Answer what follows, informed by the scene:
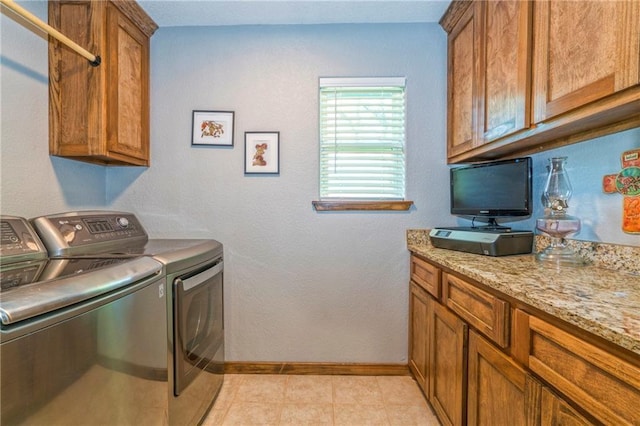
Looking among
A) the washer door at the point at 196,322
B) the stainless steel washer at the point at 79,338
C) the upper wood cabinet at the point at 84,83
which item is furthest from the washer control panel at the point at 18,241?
the washer door at the point at 196,322

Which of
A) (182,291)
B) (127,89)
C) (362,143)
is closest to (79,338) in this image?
(182,291)

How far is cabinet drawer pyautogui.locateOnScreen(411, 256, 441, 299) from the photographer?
1480 mm

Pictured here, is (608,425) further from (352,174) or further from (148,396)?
(352,174)

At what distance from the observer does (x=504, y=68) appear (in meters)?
1.31

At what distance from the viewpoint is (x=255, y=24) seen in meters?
1.95

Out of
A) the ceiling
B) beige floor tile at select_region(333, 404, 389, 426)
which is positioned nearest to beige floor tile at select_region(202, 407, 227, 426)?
beige floor tile at select_region(333, 404, 389, 426)

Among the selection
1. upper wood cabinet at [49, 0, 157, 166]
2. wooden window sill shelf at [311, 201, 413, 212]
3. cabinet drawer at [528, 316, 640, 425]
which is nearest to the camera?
cabinet drawer at [528, 316, 640, 425]

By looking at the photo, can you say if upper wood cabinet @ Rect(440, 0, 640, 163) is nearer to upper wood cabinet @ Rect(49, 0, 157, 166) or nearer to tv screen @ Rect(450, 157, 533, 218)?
tv screen @ Rect(450, 157, 533, 218)

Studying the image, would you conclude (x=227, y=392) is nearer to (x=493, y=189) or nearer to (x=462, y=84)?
(x=493, y=189)

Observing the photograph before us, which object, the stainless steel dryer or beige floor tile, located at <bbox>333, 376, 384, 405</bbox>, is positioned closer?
the stainless steel dryer

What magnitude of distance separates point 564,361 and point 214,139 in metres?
2.09

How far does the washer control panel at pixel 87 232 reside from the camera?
4.38 ft

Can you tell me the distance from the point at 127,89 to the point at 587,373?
2.46 m

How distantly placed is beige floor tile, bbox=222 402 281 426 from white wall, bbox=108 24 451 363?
13.8 inches
